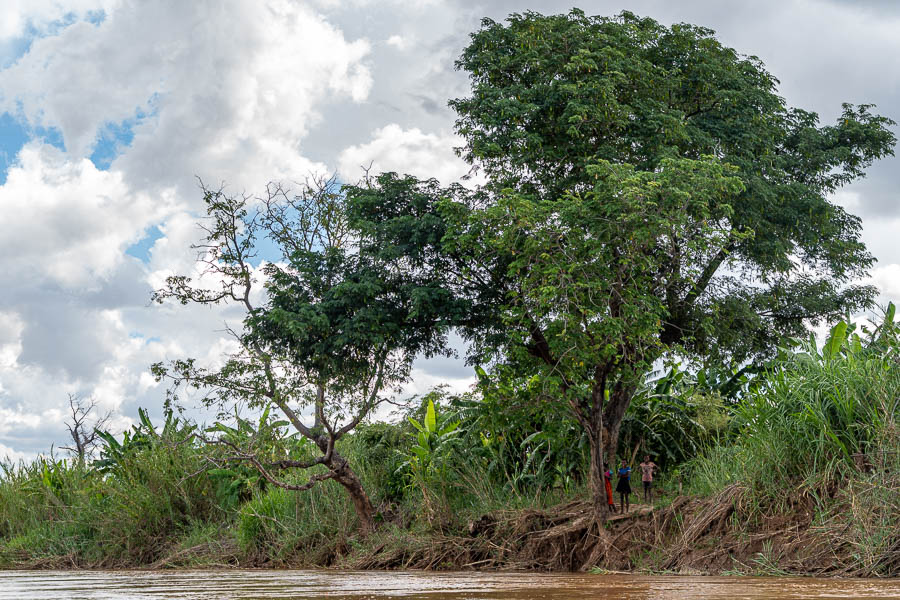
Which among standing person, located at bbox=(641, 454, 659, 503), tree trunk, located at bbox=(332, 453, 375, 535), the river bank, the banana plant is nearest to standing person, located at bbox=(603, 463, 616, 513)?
the river bank

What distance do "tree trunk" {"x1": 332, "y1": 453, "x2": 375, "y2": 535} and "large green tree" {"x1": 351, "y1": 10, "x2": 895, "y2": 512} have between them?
10.1ft

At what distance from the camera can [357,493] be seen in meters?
14.8

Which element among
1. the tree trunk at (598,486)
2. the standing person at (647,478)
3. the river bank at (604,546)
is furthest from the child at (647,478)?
the tree trunk at (598,486)

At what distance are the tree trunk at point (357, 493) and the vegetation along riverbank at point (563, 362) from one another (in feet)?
0.16

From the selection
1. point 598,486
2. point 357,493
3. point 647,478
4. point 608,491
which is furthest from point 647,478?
point 357,493

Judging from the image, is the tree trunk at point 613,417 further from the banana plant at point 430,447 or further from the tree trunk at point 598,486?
the banana plant at point 430,447

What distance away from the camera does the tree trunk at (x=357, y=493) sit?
47.5ft

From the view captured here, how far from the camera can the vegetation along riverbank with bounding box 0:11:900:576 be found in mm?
10336

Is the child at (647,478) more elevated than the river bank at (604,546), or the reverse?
the child at (647,478)

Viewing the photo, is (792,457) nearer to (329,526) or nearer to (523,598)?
(523,598)

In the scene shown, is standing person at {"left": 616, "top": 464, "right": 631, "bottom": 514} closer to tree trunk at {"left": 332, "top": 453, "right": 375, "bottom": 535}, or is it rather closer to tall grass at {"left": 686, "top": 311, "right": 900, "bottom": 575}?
tall grass at {"left": 686, "top": 311, "right": 900, "bottom": 575}

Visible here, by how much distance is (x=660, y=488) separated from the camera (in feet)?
44.0

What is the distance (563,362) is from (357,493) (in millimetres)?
4796

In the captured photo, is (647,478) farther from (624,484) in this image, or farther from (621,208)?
(621,208)
